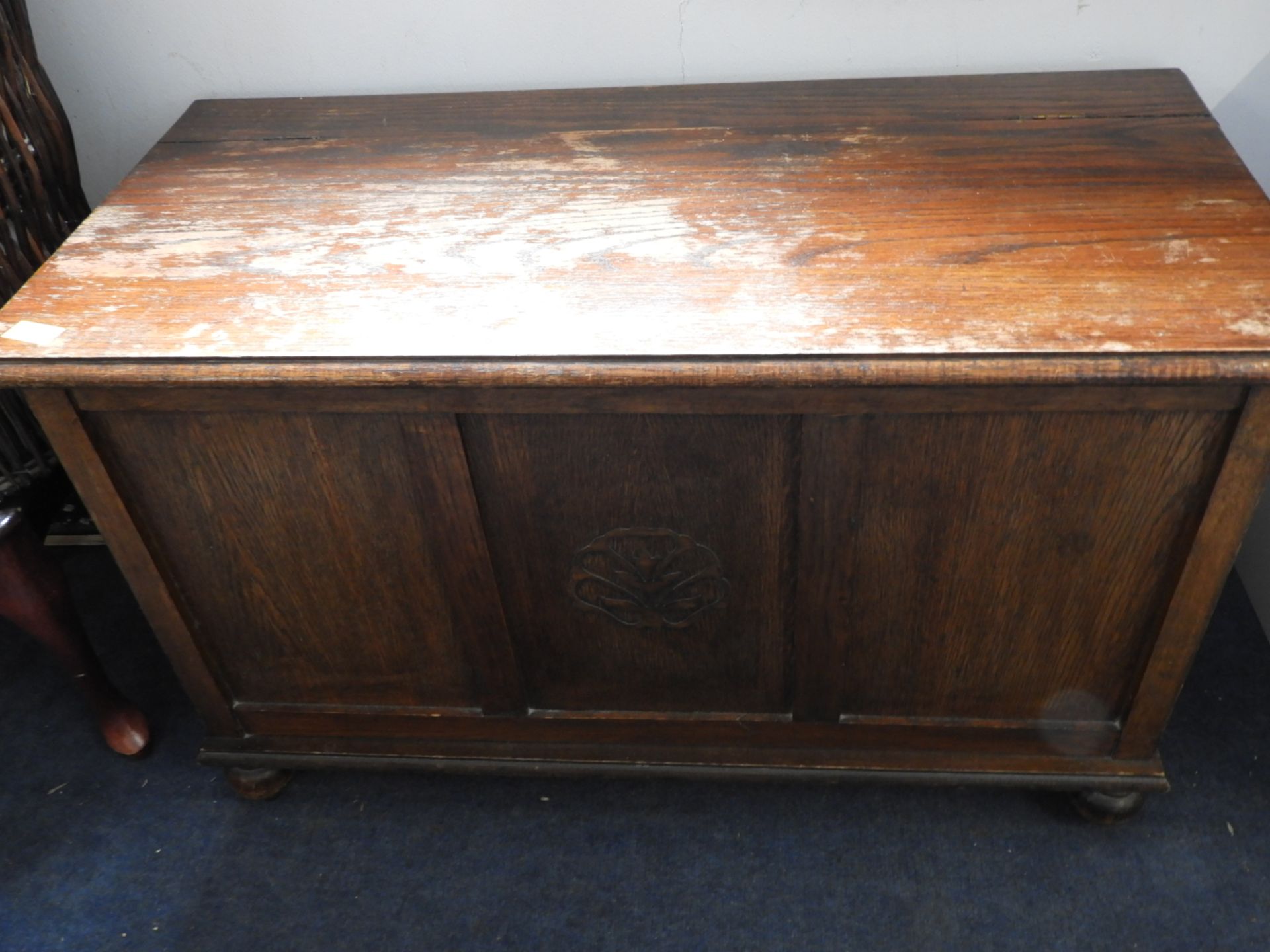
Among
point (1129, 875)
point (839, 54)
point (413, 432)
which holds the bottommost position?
point (1129, 875)

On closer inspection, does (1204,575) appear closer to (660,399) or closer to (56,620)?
(660,399)

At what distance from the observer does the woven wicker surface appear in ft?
3.87

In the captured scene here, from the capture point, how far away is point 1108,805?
4.13 ft

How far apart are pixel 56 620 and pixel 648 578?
0.72 metres

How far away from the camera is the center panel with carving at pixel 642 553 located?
3.19ft

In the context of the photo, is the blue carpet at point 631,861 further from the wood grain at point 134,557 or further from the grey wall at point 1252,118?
the grey wall at point 1252,118

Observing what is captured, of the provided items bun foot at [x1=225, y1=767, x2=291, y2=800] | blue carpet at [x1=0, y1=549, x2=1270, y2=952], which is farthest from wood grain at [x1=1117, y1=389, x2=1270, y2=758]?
bun foot at [x1=225, y1=767, x2=291, y2=800]

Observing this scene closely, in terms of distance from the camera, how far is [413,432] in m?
0.97

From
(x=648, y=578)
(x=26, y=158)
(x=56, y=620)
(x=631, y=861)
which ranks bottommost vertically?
(x=631, y=861)

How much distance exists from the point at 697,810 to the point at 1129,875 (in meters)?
0.49

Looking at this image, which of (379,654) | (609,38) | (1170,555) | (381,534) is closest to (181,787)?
(379,654)

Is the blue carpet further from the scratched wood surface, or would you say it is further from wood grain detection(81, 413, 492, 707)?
the scratched wood surface

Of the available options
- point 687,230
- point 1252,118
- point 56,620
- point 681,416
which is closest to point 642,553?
point 681,416

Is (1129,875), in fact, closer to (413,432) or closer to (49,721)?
(413,432)
